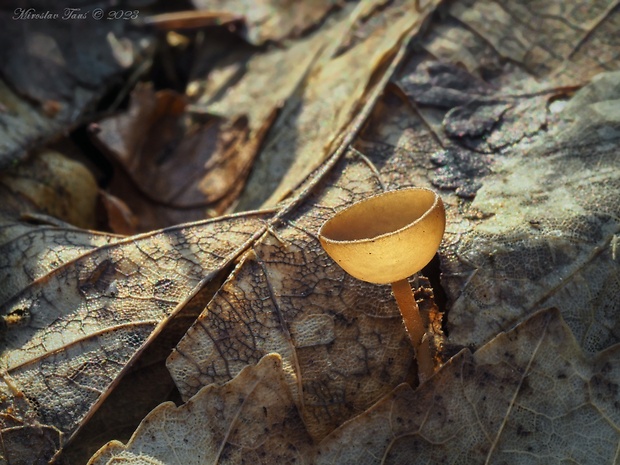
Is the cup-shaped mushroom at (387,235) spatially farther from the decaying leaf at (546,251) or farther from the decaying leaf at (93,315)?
the decaying leaf at (93,315)

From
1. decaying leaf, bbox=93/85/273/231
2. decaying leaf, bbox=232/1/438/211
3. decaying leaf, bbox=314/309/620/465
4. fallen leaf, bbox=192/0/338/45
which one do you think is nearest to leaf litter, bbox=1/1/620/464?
decaying leaf, bbox=314/309/620/465

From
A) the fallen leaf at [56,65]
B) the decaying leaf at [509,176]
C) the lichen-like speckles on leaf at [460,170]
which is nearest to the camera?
the decaying leaf at [509,176]

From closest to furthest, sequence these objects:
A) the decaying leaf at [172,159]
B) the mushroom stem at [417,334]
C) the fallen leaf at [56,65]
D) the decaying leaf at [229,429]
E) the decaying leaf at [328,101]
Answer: the decaying leaf at [229,429] → the mushroom stem at [417,334] → the decaying leaf at [328,101] → the decaying leaf at [172,159] → the fallen leaf at [56,65]

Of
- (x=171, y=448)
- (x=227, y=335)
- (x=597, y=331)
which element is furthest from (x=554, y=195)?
(x=171, y=448)

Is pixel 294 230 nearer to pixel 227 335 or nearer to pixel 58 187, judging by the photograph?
pixel 227 335

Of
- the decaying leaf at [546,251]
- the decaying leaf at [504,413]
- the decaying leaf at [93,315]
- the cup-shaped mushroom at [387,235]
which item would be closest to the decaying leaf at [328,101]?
the decaying leaf at [93,315]

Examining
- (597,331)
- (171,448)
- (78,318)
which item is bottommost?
(597,331)
